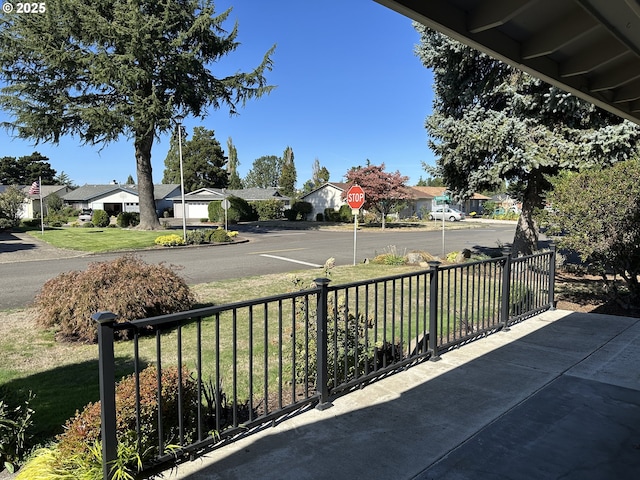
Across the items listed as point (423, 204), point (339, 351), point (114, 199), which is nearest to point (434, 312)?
point (339, 351)

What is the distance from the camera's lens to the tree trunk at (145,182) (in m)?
28.4

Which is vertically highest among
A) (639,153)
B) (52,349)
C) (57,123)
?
(57,123)

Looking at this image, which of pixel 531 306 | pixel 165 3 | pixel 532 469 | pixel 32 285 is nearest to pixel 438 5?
pixel 532 469

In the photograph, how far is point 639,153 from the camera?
9391 millimetres

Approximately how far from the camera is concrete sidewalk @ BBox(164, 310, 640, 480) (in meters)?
2.65

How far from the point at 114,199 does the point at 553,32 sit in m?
59.0

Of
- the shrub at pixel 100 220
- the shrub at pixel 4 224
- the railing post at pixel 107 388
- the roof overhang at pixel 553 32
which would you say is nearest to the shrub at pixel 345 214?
the shrub at pixel 100 220

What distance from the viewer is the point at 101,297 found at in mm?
5949

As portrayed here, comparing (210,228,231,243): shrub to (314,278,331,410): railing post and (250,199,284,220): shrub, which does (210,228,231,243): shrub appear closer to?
(314,278,331,410): railing post

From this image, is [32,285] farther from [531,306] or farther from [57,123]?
[57,123]

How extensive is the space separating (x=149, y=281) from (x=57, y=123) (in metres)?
25.0

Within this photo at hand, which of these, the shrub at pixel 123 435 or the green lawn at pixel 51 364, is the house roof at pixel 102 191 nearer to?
the green lawn at pixel 51 364

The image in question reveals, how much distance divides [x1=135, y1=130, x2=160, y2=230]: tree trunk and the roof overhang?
26.6 m

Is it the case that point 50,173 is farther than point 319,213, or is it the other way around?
point 50,173
